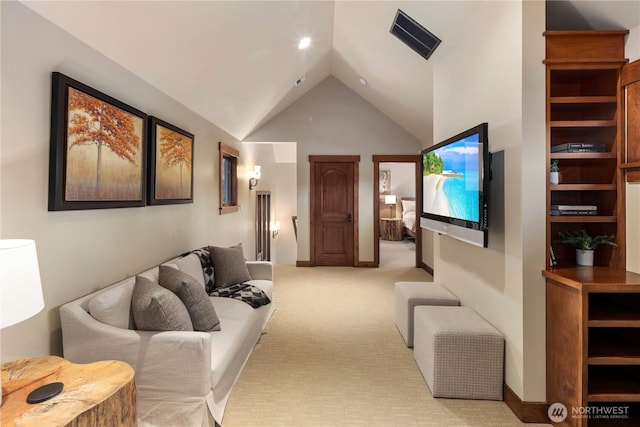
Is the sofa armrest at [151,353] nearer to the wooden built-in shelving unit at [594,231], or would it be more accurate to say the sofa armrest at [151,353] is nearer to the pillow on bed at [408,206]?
the wooden built-in shelving unit at [594,231]

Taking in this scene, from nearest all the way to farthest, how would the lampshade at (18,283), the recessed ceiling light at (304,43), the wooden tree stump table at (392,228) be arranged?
the lampshade at (18,283)
the recessed ceiling light at (304,43)
the wooden tree stump table at (392,228)

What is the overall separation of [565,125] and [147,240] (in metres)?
3.11

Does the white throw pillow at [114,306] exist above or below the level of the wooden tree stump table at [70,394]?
above

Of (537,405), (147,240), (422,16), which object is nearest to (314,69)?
(422,16)

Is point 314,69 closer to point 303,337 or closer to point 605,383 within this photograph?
point 303,337

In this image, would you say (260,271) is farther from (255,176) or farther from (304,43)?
(255,176)

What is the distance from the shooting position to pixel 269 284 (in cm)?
355

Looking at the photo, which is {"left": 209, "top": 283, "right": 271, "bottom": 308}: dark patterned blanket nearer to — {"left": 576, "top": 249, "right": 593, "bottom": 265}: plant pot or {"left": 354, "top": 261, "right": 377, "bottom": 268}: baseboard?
{"left": 576, "top": 249, "right": 593, "bottom": 265}: plant pot

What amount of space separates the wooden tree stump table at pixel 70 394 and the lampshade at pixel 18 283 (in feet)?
1.12

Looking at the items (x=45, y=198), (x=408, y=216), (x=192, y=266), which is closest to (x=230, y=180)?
(x=192, y=266)

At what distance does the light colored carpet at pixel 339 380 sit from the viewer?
2.00m

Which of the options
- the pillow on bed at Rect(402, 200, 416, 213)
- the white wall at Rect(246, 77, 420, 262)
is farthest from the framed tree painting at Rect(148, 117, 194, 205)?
the pillow on bed at Rect(402, 200, 416, 213)

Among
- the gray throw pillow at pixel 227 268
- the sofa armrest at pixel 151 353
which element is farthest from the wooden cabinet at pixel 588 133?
the gray throw pillow at pixel 227 268

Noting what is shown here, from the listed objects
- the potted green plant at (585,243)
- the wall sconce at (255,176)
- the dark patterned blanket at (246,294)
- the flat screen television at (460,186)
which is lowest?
the dark patterned blanket at (246,294)
